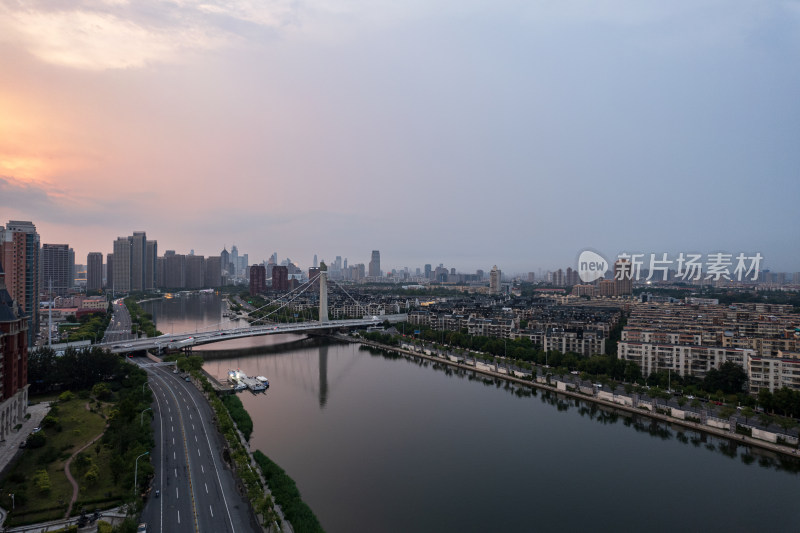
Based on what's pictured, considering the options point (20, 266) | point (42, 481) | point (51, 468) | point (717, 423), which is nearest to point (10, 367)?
point (51, 468)

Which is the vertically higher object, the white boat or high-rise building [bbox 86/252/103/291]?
high-rise building [bbox 86/252/103/291]

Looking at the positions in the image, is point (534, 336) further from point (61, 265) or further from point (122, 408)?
point (61, 265)

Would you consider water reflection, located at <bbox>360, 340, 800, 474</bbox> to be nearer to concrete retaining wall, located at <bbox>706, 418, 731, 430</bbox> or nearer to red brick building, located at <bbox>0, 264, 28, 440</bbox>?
concrete retaining wall, located at <bbox>706, 418, 731, 430</bbox>

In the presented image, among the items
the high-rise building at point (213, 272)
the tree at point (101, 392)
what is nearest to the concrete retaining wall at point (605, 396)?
the tree at point (101, 392)

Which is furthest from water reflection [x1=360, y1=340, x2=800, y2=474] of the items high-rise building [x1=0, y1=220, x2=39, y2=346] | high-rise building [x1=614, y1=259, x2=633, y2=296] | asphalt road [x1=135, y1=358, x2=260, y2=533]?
high-rise building [x1=614, y1=259, x2=633, y2=296]

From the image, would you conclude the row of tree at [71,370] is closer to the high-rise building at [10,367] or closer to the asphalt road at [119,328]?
the high-rise building at [10,367]

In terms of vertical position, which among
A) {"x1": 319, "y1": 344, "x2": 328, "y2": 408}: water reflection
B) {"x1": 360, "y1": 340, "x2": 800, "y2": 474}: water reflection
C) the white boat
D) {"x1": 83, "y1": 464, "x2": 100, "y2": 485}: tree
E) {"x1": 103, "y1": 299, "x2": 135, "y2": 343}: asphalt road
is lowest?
{"x1": 319, "y1": 344, "x2": 328, "y2": 408}: water reflection
